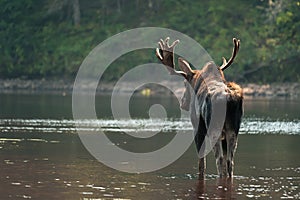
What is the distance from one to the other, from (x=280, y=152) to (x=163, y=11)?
51.0 m

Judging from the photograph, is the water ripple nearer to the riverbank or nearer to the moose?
the moose

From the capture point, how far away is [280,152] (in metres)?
22.4

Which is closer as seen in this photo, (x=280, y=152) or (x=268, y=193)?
(x=268, y=193)

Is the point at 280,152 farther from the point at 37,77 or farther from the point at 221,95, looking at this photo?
the point at 37,77

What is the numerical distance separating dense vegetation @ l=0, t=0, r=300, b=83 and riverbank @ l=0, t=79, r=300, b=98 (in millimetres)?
1528

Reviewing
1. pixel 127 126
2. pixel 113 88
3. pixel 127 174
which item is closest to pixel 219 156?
pixel 127 174

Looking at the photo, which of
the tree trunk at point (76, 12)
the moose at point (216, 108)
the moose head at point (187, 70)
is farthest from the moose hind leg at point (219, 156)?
the tree trunk at point (76, 12)

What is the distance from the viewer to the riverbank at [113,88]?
191ft

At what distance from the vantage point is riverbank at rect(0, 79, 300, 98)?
5812 cm

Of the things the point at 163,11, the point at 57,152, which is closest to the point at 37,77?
the point at 163,11

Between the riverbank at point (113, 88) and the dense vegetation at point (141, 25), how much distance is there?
1.53m

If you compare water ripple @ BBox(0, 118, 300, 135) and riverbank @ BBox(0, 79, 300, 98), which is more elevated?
riverbank @ BBox(0, 79, 300, 98)

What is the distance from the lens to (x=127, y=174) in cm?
1761

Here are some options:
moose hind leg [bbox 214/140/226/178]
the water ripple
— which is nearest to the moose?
moose hind leg [bbox 214/140/226/178]
